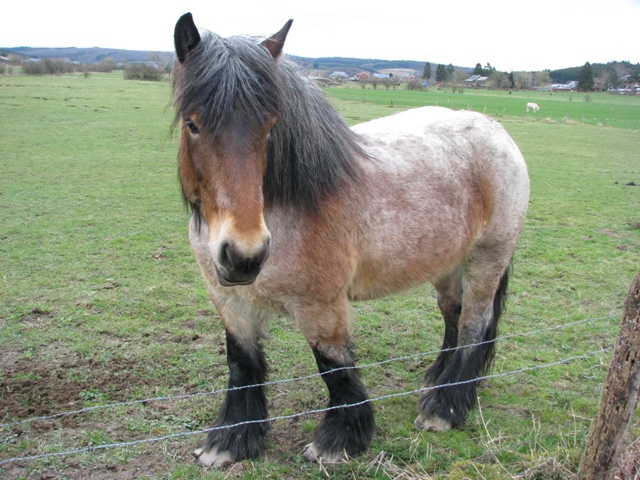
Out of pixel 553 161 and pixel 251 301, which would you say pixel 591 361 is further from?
pixel 553 161

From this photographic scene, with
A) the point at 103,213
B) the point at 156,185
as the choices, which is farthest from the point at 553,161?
the point at 103,213

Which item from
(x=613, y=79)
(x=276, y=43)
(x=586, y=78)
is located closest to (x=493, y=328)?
(x=276, y=43)

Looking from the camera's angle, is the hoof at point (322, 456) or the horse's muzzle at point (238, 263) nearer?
the horse's muzzle at point (238, 263)

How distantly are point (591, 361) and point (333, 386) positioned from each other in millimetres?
2677

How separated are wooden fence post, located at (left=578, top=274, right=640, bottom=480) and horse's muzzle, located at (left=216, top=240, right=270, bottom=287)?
165 cm

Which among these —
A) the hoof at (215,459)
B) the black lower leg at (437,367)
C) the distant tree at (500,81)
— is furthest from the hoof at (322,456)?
the distant tree at (500,81)

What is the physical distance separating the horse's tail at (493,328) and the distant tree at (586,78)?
8705 cm

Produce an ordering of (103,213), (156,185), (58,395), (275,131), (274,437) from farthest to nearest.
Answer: (156,185)
(103,213)
(58,395)
(274,437)
(275,131)

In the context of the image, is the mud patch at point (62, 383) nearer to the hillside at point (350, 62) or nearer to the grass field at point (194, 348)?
the grass field at point (194, 348)

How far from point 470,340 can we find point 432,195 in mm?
1261

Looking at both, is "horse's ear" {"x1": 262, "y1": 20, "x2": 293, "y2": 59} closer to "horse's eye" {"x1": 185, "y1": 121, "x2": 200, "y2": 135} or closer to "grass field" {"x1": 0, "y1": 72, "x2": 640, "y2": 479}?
"horse's eye" {"x1": 185, "y1": 121, "x2": 200, "y2": 135}

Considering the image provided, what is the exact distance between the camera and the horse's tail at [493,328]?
4.16 meters

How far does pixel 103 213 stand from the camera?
8.73 metres

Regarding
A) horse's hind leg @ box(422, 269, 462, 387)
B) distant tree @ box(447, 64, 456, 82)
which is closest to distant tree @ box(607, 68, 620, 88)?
distant tree @ box(447, 64, 456, 82)
